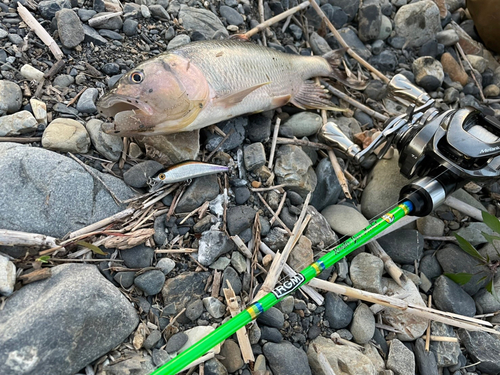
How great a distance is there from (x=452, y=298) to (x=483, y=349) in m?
0.38

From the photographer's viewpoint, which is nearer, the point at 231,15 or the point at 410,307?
the point at 410,307

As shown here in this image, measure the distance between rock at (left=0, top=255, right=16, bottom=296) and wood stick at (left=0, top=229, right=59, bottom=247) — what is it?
0.32 feet

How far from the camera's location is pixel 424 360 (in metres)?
2.58

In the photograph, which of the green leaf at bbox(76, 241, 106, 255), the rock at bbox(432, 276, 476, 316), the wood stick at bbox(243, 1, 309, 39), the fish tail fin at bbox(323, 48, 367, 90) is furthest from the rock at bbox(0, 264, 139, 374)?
the fish tail fin at bbox(323, 48, 367, 90)

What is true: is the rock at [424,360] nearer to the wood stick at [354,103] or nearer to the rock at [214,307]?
the rock at [214,307]

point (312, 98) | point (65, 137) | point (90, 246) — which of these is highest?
point (65, 137)

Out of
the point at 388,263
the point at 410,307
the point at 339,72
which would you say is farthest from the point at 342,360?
the point at 339,72

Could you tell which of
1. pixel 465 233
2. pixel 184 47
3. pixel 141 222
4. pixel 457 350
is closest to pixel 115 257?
pixel 141 222

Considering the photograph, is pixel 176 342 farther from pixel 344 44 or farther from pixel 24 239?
pixel 344 44

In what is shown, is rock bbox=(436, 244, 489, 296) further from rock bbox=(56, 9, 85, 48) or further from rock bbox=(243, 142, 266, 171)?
rock bbox=(56, 9, 85, 48)

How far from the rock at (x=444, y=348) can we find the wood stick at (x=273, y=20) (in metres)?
2.66

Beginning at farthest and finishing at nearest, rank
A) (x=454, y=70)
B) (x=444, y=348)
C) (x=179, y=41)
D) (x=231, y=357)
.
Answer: (x=454, y=70)
(x=179, y=41)
(x=444, y=348)
(x=231, y=357)

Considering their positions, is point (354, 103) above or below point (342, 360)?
above

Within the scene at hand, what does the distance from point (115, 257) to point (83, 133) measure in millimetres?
822
